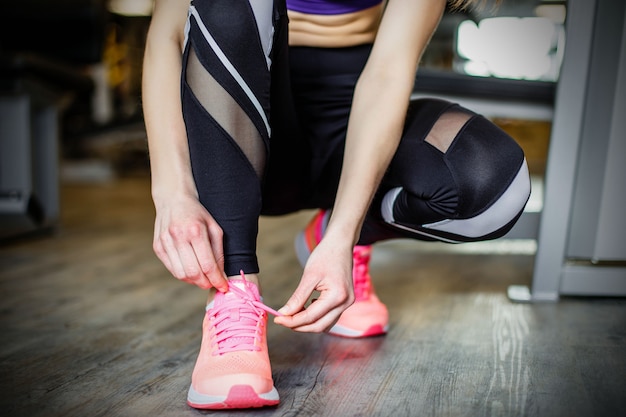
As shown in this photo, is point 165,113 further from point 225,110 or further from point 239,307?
point 239,307

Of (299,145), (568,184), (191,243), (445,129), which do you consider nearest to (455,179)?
(445,129)

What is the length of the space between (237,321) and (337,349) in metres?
0.25

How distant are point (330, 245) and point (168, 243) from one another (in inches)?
7.3

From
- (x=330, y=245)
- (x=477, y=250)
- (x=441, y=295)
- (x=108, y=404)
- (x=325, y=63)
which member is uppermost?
(x=325, y=63)

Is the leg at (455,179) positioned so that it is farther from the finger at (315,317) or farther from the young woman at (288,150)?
the finger at (315,317)

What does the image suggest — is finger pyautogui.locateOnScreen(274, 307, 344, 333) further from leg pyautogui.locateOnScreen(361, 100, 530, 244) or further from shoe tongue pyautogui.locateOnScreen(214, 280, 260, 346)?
leg pyautogui.locateOnScreen(361, 100, 530, 244)

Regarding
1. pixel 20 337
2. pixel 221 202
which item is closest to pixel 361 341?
pixel 221 202

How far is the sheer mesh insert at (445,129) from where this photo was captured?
2.70 ft

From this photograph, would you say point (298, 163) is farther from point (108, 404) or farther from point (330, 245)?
point (108, 404)

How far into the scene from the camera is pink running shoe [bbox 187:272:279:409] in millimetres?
648

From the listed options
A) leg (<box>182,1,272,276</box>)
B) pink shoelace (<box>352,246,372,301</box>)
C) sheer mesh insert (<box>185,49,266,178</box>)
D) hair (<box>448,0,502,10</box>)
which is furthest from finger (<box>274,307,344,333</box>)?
hair (<box>448,0,502,10</box>)

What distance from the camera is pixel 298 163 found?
928mm

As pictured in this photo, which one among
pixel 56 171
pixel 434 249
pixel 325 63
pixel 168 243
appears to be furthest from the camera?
pixel 56 171

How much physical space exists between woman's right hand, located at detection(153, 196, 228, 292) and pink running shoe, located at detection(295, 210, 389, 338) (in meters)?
0.31
